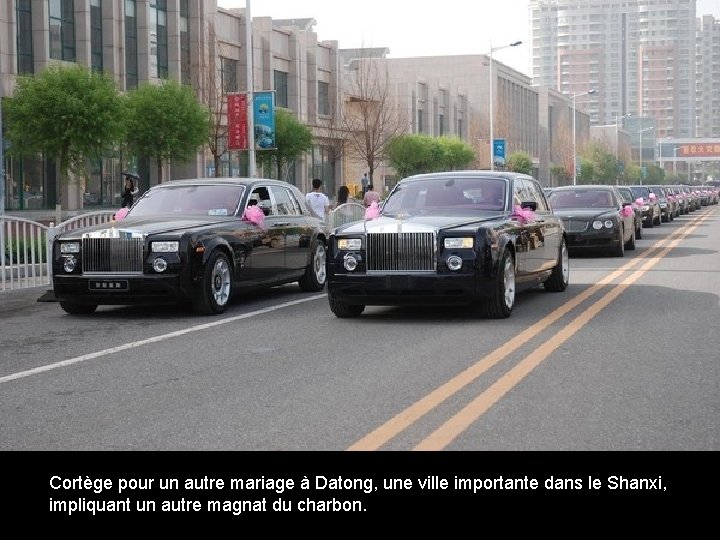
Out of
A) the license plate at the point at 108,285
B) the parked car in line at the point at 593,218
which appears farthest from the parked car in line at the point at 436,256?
the parked car in line at the point at 593,218

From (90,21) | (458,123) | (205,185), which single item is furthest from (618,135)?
(205,185)

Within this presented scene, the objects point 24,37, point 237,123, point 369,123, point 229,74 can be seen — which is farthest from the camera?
point 369,123

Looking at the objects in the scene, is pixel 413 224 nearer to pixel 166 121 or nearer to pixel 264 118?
pixel 264 118

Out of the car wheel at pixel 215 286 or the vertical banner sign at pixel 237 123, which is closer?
the car wheel at pixel 215 286

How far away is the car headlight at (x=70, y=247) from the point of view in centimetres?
1359

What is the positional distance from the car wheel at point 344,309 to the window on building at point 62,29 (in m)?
36.1

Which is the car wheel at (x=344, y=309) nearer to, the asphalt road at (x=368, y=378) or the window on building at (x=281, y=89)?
the asphalt road at (x=368, y=378)

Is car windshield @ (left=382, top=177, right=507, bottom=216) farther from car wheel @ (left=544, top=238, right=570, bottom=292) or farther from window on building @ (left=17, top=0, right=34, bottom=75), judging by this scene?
window on building @ (left=17, top=0, right=34, bottom=75)

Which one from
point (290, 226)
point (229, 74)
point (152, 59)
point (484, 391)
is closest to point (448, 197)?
point (290, 226)

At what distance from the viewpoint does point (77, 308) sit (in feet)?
46.7

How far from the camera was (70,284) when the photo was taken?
13547mm

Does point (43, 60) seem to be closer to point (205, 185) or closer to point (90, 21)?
point (90, 21)

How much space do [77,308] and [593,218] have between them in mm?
11880
